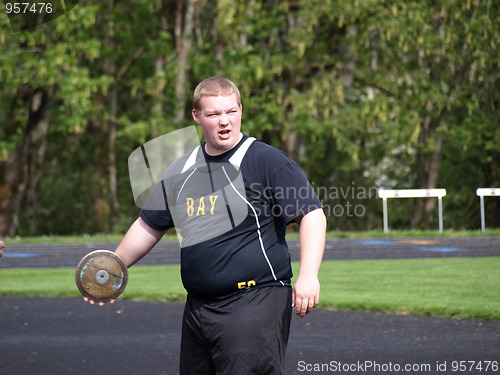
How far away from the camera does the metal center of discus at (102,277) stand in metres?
3.90

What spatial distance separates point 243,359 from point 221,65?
80.2 ft

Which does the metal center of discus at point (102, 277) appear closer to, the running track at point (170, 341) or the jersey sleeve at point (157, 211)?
the jersey sleeve at point (157, 211)

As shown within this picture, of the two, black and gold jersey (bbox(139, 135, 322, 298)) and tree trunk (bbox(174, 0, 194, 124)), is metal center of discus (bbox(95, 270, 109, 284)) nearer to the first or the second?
black and gold jersey (bbox(139, 135, 322, 298))

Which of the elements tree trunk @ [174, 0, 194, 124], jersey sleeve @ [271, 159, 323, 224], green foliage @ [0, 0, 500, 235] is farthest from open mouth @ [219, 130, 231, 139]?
tree trunk @ [174, 0, 194, 124]

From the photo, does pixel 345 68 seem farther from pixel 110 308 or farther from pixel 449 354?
pixel 449 354

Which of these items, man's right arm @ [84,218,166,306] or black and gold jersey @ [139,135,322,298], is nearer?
black and gold jersey @ [139,135,322,298]

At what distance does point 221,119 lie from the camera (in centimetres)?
372

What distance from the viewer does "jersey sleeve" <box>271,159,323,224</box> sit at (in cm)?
366

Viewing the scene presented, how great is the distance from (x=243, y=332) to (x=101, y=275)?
2.40 feet

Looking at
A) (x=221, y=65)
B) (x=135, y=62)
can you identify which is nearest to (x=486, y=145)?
(x=221, y=65)

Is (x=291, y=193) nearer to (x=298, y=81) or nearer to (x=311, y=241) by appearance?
(x=311, y=241)

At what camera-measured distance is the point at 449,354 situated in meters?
7.14

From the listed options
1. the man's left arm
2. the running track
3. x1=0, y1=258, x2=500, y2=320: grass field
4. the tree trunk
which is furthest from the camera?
the tree trunk

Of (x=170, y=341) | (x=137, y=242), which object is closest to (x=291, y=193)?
(x=137, y=242)
